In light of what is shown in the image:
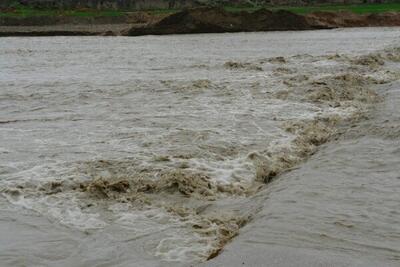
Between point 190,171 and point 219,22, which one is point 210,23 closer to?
point 219,22

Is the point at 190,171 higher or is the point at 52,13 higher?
the point at 52,13

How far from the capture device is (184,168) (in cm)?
739

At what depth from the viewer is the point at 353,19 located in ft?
175

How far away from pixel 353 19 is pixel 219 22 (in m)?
13.3

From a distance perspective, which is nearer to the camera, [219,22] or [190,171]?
[190,171]

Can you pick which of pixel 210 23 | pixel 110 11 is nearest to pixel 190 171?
pixel 210 23

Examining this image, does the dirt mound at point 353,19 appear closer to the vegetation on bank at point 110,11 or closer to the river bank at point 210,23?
the river bank at point 210,23

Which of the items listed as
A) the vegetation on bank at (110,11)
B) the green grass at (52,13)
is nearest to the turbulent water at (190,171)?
the green grass at (52,13)

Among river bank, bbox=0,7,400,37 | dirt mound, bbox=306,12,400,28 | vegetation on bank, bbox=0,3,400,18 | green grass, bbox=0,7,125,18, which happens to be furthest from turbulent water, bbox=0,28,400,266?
vegetation on bank, bbox=0,3,400,18

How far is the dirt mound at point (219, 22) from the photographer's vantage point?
158ft

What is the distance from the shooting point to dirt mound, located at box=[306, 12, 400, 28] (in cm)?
5219

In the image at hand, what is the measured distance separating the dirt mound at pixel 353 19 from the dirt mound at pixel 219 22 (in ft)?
8.76

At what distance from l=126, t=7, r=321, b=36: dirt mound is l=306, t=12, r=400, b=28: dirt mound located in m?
2.67

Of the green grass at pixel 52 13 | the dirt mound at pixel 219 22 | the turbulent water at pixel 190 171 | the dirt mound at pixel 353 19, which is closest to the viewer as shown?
the turbulent water at pixel 190 171
